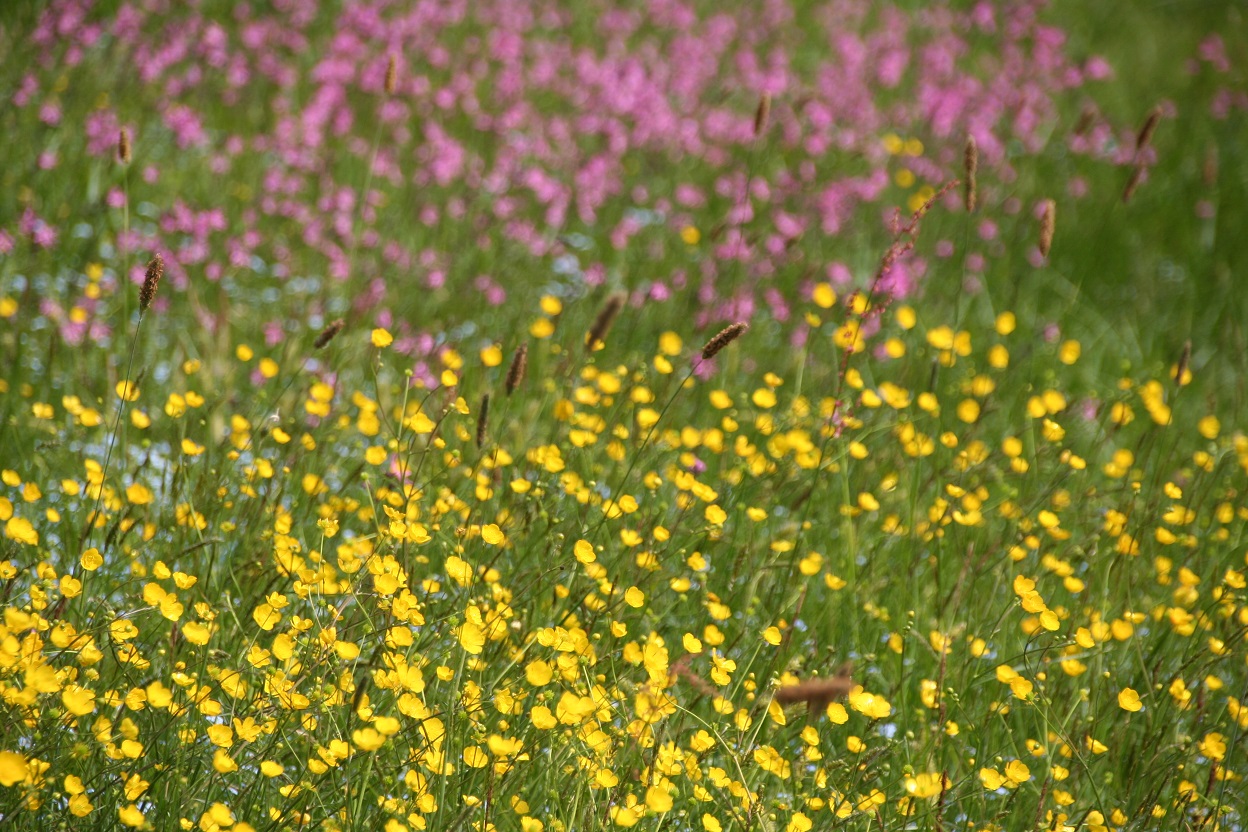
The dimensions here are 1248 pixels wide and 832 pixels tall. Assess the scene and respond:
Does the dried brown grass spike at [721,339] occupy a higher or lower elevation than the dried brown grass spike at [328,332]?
higher

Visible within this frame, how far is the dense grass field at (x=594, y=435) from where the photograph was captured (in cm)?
230

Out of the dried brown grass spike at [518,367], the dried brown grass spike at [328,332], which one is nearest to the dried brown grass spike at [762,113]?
the dried brown grass spike at [518,367]

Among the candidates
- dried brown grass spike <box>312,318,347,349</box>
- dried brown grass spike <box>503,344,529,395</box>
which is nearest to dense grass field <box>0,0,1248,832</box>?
dried brown grass spike <box>312,318,347,349</box>

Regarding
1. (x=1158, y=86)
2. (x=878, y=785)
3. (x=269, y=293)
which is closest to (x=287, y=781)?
(x=878, y=785)

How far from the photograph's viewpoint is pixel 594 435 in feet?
11.2

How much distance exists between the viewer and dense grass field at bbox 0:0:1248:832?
2297mm

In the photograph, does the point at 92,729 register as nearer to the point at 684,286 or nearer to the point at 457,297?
the point at 457,297

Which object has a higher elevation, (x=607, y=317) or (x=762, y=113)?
(x=762, y=113)

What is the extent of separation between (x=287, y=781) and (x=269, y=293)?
100 inches

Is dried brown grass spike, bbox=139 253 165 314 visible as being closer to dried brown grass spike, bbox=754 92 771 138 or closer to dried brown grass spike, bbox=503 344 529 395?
dried brown grass spike, bbox=503 344 529 395

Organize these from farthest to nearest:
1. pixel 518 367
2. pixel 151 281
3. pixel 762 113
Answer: pixel 762 113, pixel 518 367, pixel 151 281

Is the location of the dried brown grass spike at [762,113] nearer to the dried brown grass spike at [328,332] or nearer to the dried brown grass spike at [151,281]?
the dried brown grass spike at [328,332]

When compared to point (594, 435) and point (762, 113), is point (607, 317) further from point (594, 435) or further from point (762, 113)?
point (762, 113)

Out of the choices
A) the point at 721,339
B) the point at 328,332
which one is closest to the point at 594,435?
the point at 328,332
